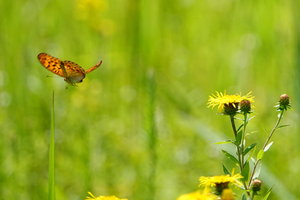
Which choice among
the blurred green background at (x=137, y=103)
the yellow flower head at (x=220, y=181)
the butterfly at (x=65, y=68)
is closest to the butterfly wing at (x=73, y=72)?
the butterfly at (x=65, y=68)

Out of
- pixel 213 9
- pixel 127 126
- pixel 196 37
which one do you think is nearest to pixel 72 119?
pixel 127 126

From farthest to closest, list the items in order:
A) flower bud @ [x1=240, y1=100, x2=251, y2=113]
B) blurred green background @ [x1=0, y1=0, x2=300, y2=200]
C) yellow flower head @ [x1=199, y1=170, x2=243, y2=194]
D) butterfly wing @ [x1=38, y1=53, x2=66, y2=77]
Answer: blurred green background @ [x1=0, y1=0, x2=300, y2=200] < butterfly wing @ [x1=38, y1=53, x2=66, y2=77] < flower bud @ [x1=240, y1=100, x2=251, y2=113] < yellow flower head @ [x1=199, y1=170, x2=243, y2=194]

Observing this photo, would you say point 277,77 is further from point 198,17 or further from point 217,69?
point 198,17

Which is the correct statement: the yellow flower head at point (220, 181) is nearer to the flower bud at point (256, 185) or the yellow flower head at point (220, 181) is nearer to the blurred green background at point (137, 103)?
the flower bud at point (256, 185)

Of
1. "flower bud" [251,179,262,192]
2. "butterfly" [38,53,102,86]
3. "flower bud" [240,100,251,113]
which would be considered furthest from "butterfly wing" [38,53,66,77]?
"flower bud" [251,179,262,192]

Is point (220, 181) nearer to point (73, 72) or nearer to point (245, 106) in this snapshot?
point (245, 106)

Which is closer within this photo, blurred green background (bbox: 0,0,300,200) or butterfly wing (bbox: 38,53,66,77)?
butterfly wing (bbox: 38,53,66,77)

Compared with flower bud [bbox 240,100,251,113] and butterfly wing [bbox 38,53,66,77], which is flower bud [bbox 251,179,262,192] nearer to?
flower bud [bbox 240,100,251,113]
